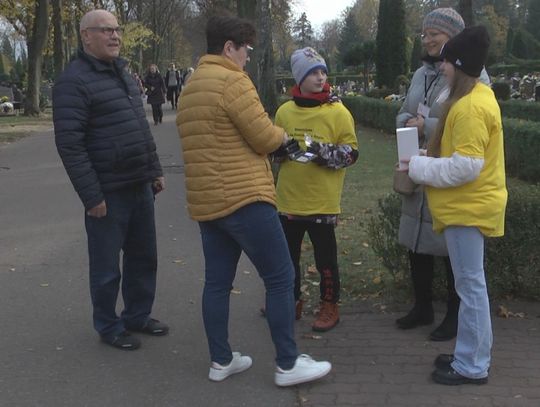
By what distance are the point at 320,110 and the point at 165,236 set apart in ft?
11.3

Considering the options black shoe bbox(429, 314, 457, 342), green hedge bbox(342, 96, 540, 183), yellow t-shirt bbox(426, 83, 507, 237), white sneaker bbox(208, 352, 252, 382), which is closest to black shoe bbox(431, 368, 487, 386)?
black shoe bbox(429, 314, 457, 342)

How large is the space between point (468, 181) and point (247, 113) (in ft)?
3.59

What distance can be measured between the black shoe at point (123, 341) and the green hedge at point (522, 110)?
10914mm

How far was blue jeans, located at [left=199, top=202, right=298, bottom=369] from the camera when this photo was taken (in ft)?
11.3

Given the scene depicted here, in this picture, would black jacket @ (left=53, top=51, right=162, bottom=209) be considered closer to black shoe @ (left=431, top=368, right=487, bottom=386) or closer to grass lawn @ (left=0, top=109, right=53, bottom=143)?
black shoe @ (left=431, top=368, right=487, bottom=386)

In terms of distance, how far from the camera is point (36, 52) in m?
25.5

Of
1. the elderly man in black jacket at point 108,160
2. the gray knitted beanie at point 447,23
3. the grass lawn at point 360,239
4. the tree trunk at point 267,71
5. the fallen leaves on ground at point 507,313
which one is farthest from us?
the tree trunk at point 267,71

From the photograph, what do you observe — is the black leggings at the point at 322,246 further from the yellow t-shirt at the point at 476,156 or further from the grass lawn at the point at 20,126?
the grass lawn at the point at 20,126

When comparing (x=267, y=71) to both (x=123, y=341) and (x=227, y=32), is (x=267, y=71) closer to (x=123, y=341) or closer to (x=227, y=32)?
(x=123, y=341)

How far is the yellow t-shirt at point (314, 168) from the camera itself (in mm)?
4105

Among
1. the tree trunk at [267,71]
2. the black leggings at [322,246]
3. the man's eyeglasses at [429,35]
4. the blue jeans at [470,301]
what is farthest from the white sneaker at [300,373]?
the tree trunk at [267,71]

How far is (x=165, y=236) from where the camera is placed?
7141 mm

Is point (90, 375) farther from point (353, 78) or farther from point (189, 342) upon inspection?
point (353, 78)

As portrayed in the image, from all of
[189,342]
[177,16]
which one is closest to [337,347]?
[189,342]
